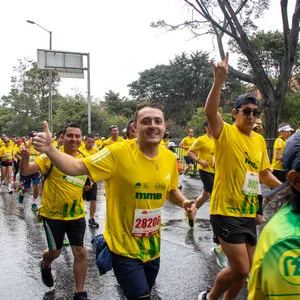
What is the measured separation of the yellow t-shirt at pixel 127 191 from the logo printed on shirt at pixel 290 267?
1.84 meters

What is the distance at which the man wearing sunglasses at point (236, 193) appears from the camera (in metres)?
3.45

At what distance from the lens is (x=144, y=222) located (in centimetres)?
299

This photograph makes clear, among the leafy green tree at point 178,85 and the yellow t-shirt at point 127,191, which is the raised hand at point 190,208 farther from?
the leafy green tree at point 178,85

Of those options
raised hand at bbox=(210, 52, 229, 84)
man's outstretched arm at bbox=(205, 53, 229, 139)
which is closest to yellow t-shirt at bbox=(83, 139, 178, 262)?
man's outstretched arm at bbox=(205, 53, 229, 139)

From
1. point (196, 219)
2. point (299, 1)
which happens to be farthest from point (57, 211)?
point (299, 1)

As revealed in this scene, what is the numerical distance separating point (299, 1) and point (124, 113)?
33775mm

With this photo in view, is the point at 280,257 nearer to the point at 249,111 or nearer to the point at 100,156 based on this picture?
the point at 100,156

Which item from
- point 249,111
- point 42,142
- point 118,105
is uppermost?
point 118,105

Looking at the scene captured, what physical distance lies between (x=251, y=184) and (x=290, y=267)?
98.7 inches

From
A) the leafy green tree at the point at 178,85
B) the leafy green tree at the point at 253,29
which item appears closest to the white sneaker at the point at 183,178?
the leafy green tree at the point at 253,29

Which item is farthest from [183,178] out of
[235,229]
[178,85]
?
[178,85]

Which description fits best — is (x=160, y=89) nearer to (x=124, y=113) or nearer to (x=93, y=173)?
(x=124, y=113)

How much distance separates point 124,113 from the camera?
49594 millimetres

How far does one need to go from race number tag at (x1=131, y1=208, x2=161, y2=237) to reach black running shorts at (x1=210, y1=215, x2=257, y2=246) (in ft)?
2.57
